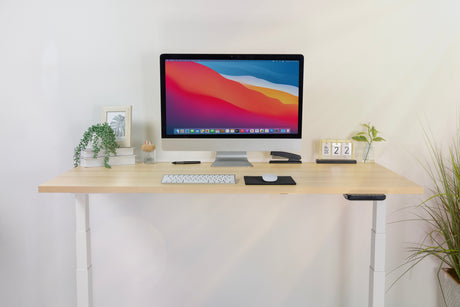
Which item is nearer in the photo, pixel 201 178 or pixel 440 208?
pixel 201 178

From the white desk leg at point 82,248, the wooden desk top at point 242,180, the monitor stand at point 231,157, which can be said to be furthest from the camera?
the monitor stand at point 231,157

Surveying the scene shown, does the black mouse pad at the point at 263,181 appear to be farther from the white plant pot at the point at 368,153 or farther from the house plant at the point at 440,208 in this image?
the house plant at the point at 440,208

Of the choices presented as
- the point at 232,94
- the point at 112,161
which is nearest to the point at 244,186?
the point at 232,94

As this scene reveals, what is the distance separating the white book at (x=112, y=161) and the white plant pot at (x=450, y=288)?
1866 mm

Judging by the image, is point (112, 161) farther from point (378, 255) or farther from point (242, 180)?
point (378, 255)

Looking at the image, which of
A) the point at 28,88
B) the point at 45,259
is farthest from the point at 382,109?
the point at 45,259

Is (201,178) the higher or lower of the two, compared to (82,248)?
higher

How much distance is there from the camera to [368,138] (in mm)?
2055

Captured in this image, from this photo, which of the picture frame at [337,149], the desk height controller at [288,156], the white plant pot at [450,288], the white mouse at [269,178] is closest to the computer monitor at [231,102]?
the desk height controller at [288,156]

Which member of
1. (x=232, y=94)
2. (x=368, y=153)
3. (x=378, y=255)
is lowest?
(x=378, y=255)

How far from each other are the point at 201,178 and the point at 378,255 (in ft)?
3.04

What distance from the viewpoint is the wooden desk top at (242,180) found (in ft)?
4.87

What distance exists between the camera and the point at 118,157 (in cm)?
193

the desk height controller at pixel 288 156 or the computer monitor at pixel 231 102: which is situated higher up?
the computer monitor at pixel 231 102
